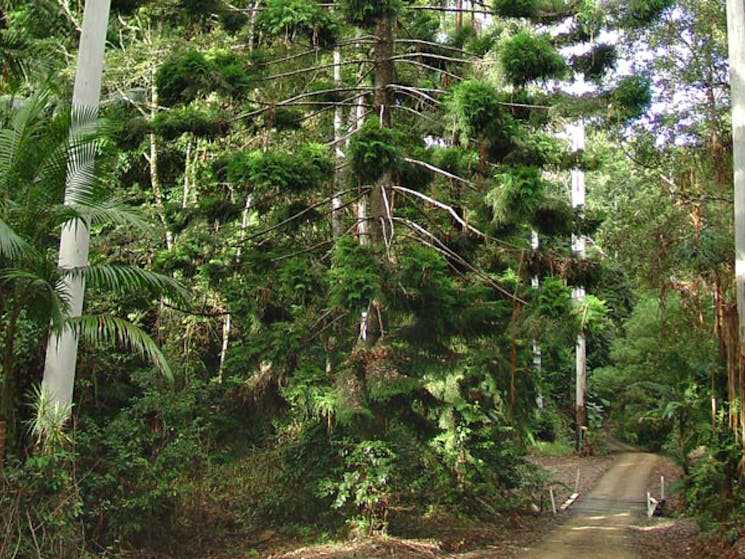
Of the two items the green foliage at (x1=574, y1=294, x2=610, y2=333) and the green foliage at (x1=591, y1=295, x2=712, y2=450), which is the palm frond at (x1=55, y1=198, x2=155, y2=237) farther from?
the green foliage at (x1=591, y1=295, x2=712, y2=450)

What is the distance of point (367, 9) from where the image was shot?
33.1 feet

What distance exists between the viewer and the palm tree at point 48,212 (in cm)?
766

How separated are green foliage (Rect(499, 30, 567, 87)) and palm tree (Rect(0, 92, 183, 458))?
5116mm

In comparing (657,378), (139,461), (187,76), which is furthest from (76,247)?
(657,378)

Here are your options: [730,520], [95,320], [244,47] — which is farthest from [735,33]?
[95,320]

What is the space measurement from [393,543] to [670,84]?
11575mm

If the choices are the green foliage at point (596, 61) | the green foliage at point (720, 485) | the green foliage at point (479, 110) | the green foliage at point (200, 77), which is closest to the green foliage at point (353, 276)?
the green foliage at point (479, 110)

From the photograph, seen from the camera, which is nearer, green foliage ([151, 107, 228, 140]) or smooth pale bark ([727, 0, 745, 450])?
green foliage ([151, 107, 228, 140])

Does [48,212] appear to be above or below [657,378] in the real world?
above

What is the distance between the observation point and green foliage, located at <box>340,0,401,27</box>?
33.1ft

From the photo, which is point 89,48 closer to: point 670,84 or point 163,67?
point 163,67

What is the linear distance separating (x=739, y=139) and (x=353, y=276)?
684cm

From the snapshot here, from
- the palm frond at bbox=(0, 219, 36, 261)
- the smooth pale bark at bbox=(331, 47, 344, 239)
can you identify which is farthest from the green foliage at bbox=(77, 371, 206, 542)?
the smooth pale bark at bbox=(331, 47, 344, 239)

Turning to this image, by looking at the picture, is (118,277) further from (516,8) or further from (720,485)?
(720,485)
